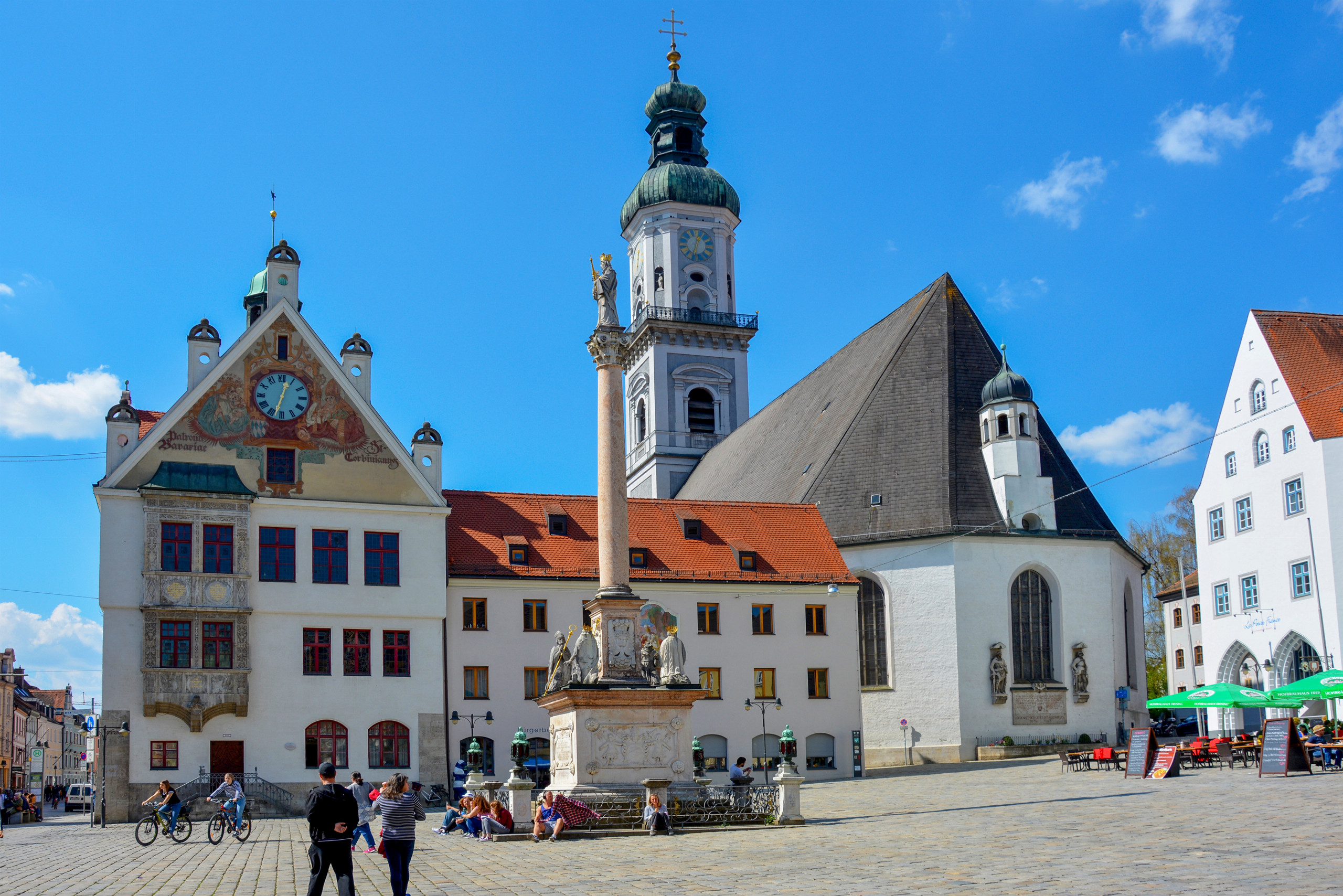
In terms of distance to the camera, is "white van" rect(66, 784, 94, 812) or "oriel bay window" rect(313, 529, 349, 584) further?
"white van" rect(66, 784, 94, 812)

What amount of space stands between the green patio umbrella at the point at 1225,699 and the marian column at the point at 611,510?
50.9 ft

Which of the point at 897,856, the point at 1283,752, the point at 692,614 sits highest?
the point at 692,614

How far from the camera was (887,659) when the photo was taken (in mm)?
44125

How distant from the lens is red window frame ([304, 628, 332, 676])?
121 feet

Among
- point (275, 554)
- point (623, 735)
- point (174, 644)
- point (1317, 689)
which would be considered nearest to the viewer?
point (623, 735)

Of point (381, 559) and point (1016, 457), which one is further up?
point (1016, 457)

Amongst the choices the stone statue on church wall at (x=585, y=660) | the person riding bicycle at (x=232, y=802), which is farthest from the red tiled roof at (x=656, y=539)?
the stone statue on church wall at (x=585, y=660)

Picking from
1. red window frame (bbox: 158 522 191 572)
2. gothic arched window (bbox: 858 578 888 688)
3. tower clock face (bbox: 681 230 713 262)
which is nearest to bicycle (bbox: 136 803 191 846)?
red window frame (bbox: 158 522 191 572)

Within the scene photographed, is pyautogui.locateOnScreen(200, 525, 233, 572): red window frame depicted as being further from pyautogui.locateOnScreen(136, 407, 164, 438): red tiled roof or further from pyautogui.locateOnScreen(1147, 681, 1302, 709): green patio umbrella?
pyautogui.locateOnScreen(1147, 681, 1302, 709): green patio umbrella

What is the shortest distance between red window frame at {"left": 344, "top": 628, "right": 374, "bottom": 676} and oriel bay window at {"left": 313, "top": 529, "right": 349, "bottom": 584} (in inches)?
57.5

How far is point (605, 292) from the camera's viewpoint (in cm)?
2778

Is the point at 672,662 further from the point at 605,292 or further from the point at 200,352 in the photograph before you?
the point at 200,352

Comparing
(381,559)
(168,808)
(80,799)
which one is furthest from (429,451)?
(80,799)

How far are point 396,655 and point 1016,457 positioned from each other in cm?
2109
